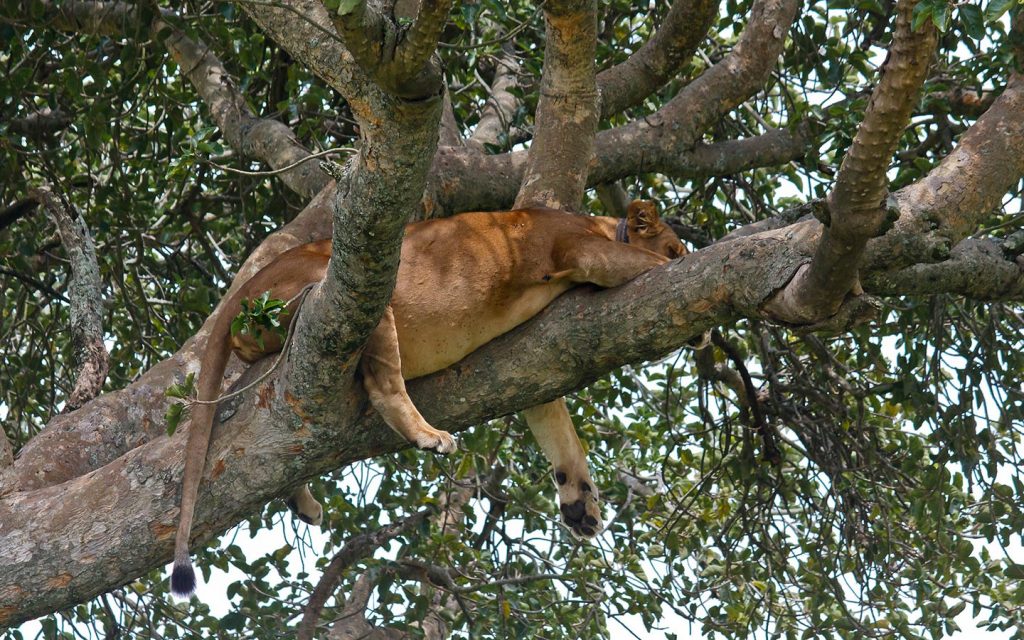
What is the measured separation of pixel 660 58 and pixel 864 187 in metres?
2.82

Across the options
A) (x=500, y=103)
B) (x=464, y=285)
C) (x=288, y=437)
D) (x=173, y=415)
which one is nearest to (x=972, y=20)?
(x=464, y=285)

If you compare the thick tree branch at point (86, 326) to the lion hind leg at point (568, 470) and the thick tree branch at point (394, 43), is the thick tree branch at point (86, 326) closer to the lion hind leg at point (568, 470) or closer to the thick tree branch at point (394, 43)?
the lion hind leg at point (568, 470)

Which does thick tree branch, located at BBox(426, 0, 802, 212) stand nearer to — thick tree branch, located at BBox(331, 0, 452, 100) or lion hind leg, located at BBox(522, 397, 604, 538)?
lion hind leg, located at BBox(522, 397, 604, 538)

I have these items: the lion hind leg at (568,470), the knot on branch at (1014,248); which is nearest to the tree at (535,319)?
the knot on branch at (1014,248)

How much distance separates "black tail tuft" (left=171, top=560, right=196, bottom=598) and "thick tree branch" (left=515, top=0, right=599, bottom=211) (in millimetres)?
1976

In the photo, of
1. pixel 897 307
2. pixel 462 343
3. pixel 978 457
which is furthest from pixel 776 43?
pixel 462 343

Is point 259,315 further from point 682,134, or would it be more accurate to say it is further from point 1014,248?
point 682,134

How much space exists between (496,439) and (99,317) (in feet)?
7.50

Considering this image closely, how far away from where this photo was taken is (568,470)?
15.5 ft

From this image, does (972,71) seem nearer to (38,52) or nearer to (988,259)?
(988,259)

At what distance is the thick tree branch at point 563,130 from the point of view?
4.66 meters

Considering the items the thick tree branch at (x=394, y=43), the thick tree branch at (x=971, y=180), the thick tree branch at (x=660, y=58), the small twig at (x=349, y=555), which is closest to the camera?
the thick tree branch at (x=394, y=43)

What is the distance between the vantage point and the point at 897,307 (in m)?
5.61

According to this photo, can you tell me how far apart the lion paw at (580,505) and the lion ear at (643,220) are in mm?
1003
